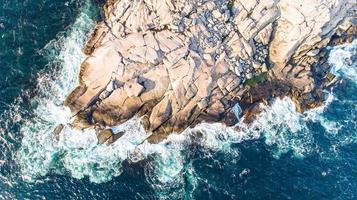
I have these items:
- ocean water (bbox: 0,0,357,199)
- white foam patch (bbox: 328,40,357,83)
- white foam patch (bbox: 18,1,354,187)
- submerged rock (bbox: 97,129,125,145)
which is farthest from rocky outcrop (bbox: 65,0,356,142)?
white foam patch (bbox: 328,40,357,83)

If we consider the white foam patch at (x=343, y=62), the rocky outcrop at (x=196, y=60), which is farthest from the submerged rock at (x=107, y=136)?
the white foam patch at (x=343, y=62)

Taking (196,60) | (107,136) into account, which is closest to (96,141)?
(107,136)

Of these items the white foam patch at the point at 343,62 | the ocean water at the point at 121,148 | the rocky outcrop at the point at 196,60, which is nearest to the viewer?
the ocean water at the point at 121,148

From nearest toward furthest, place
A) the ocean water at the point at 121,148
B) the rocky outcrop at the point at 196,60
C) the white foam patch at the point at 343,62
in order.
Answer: the ocean water at the point at 121,148 → the rocky outcrop at the point at 196,60 → the white foam patch at the point at 343,62

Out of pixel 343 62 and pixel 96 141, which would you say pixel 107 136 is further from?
pixel 343 62

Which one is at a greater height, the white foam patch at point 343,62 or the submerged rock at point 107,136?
the white foam patch at point 343,62

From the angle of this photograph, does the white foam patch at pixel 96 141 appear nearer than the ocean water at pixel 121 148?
No

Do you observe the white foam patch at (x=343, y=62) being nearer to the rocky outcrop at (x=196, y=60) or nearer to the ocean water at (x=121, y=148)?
the rocky outcrop at (x=196, y=60)

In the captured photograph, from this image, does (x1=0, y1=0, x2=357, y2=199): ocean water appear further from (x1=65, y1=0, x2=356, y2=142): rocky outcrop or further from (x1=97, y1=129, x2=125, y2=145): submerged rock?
(x1=65, y1=0, x2=356, y2=142): rocky outcrop
